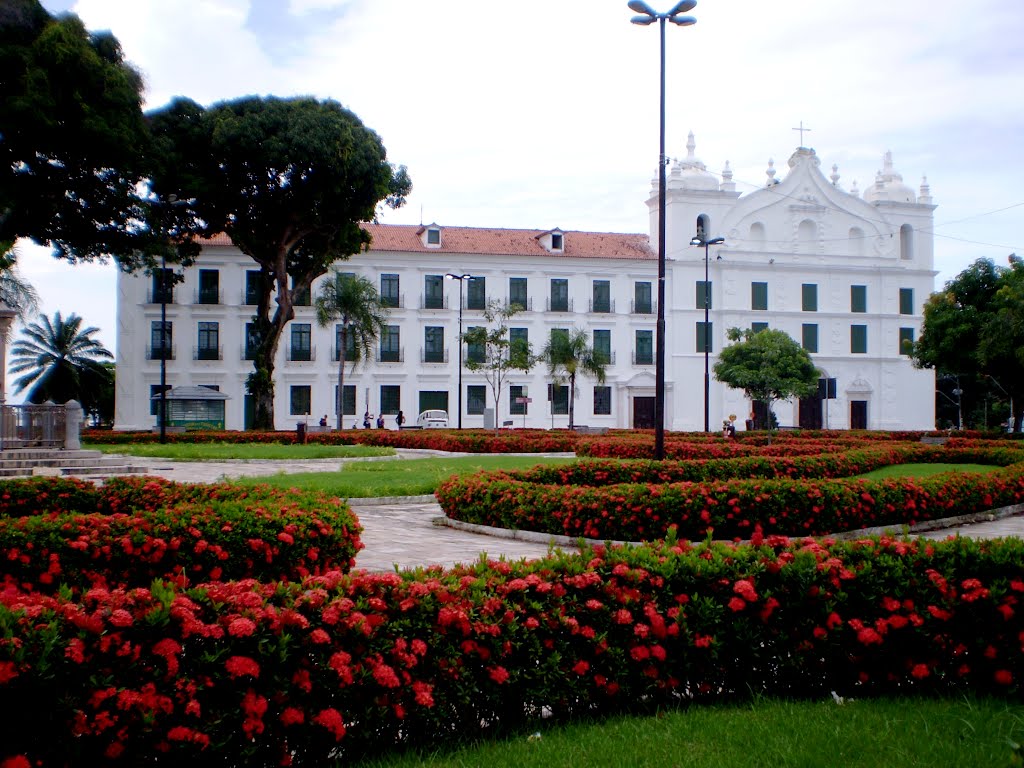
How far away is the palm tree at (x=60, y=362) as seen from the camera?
4769 centimetres

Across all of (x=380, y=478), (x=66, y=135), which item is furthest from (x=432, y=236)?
(x=380, y=478)

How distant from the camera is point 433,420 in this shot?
148ft

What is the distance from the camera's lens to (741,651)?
461 cm

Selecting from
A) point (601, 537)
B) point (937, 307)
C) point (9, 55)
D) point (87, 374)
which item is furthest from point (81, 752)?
point (87, 374)

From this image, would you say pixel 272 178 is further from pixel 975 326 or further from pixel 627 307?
pixel 975 326

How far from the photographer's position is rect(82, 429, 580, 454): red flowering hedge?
28094mm

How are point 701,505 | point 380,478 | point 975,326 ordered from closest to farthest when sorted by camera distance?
point 701,505
point 380,478
point 975,326

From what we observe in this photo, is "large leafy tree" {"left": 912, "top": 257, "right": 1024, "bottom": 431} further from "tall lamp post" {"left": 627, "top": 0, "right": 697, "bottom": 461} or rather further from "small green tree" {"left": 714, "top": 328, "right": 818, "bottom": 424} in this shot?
"tall lamp post" {"left": 627, "top": 0, "right": 697, "bottom": 461}

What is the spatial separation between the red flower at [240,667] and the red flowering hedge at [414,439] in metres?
24.2

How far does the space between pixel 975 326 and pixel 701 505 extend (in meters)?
28.0

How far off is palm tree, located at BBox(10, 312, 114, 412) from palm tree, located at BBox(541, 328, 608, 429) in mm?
24121

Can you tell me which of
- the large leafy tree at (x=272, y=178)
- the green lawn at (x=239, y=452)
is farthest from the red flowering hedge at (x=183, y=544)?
the large leafy tree at (x=272, y=178)

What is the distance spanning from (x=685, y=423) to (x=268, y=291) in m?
22.7

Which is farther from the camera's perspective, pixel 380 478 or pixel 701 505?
pixel 380 478
